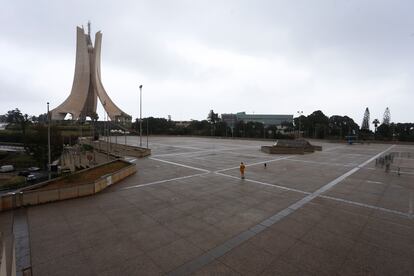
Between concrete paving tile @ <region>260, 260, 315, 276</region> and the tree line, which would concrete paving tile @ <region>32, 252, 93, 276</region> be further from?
the tree line

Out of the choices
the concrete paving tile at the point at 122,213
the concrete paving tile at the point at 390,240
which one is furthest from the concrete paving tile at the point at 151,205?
the concrete paving tile at the point at 390,240

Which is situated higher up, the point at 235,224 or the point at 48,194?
the point at 48,194

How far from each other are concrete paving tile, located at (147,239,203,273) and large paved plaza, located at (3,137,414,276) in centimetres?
2

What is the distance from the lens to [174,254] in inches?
198

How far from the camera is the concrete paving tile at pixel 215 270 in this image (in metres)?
4.38

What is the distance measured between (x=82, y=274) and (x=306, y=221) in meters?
6.15

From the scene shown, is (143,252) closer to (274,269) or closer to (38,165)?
(274,269)

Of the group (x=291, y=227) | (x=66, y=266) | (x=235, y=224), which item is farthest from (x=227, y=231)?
(x=66, y=266)

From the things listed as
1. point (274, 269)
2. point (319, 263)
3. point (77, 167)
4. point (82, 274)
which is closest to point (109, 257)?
point (82, 274)

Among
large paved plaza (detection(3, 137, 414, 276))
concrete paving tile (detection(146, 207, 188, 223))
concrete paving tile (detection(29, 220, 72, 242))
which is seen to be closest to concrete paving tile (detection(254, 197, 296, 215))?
large paved plaza (detection(3, 137, 414, 276))

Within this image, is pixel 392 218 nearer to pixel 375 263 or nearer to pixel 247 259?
pixel 375 263

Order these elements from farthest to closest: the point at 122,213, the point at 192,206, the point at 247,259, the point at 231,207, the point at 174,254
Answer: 1. the point at 192,206
2. the point at 231,207
3. the point at 122,213
4. the point at 174,254
5. the point at 247,259

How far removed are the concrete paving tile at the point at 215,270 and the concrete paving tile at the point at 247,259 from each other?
113 millimetres

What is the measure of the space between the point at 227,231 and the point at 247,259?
1275mm
